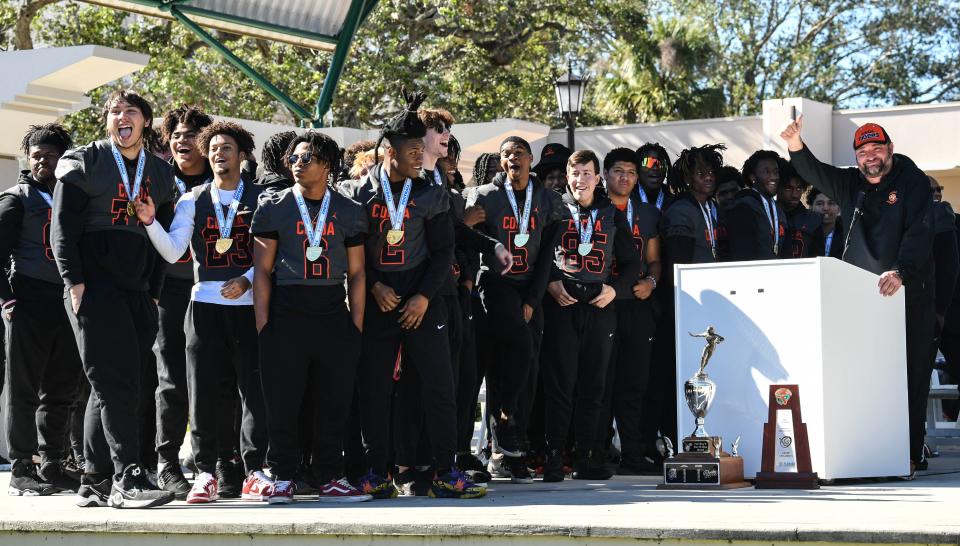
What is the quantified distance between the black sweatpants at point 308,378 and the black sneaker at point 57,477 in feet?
4.69

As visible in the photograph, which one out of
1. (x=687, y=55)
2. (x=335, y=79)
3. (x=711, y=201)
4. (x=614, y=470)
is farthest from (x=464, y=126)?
(x=687, y=55)

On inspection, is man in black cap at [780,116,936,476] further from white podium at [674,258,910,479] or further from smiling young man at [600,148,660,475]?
smiling young man at [600,148,660,475]

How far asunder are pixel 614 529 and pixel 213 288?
114 inches

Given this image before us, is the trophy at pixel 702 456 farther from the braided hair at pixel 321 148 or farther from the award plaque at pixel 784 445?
the braided hair at pixel 321 148

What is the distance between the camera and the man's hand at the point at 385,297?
7270 millimetres

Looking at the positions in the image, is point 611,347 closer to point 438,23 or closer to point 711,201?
point 711,201

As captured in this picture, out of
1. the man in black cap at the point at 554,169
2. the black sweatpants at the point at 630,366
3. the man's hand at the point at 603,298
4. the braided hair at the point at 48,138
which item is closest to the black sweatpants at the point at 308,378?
the braided hair at the point at 48,138

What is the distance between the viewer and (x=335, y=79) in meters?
13.5

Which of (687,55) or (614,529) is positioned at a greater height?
(687,55)

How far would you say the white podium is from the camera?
7539mm

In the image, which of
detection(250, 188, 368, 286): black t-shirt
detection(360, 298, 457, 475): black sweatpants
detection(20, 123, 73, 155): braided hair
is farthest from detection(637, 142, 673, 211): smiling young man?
detection(20, 123, 73, 155): braided hair

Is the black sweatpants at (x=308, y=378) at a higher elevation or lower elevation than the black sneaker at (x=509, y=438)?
higher

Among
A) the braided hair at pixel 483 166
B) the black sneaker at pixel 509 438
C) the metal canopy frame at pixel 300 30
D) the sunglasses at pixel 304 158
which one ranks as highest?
the metal canopy frame at pixel 300 30

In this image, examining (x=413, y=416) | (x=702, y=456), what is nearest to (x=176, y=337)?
(x=413, y=416)
